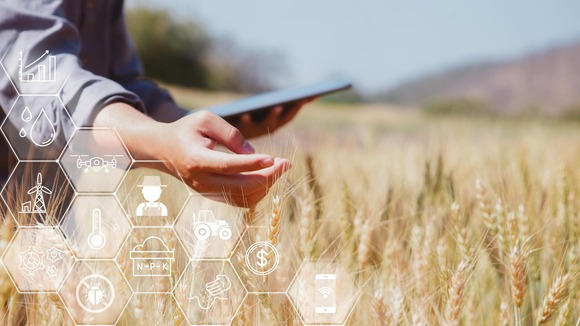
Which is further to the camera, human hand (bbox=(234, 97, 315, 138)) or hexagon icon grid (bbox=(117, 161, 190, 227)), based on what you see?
human hand (bbox=(234, 97, 315, 138))

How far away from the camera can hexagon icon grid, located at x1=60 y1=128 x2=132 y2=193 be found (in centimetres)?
48

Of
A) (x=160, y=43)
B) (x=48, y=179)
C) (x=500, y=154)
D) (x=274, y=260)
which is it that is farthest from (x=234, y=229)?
(x=160, y=43)

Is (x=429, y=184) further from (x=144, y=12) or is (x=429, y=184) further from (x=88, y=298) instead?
(x=144, y=12)

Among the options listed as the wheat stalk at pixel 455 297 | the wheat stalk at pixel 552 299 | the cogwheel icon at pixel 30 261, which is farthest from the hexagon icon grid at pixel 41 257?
the wheat stalk at pixel 552 299

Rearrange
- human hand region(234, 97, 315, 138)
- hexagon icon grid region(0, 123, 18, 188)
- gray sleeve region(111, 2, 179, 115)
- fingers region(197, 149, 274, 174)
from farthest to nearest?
gray sleeve region(111, 2, 179, 115) < human hand region(234, 97, 315, 138) < hexagon icon grid region(0, 123, 18, 188) < fingers region(197, 149, 274, 174)

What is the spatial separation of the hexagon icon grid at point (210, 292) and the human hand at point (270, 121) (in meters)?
0.29

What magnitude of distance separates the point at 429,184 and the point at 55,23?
530 mm

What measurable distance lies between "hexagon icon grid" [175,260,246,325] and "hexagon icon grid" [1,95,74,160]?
0.53ft

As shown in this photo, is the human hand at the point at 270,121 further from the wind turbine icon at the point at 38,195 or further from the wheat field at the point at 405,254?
the wind turbine icon at the point at 38,195

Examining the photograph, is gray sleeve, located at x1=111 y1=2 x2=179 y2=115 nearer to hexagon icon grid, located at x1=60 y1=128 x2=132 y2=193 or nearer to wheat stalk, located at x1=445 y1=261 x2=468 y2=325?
hexagon icon grid, located at x1=60 y1=128 x2=132 y2=193

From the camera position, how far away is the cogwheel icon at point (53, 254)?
1.57 ft

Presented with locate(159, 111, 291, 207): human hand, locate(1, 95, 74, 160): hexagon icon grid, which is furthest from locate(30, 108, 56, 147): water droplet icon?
locate(159, 111, 291, 207): human hand

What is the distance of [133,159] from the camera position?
499 millimetres

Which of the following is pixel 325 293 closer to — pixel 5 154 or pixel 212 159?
pixel 212 159
